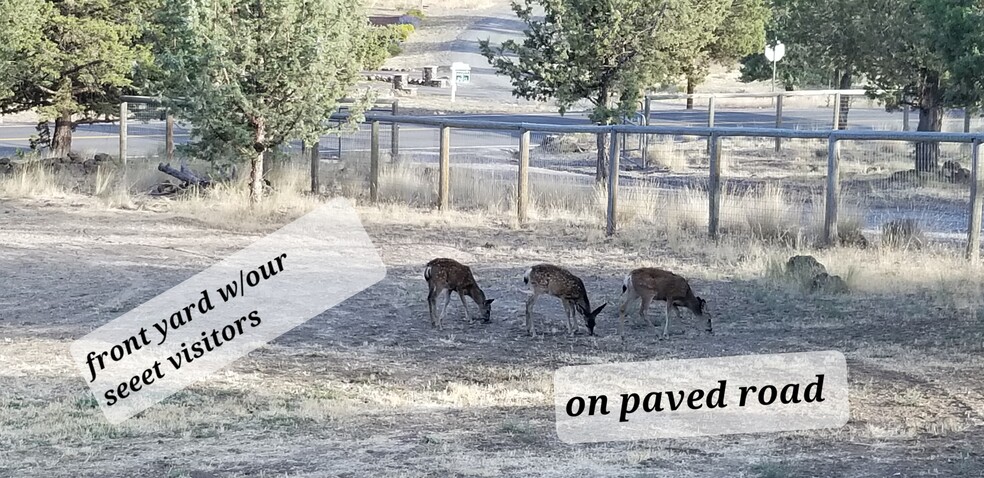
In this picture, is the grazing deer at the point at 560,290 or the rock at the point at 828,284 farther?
the rock at the point at 828,284

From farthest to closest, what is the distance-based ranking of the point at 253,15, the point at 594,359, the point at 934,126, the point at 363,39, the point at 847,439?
1. the point at 934,126
2. the point at 363,39
3. the point at 253,15
4. the point at 594,359
5. the point at 847,439

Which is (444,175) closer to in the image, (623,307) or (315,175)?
A: (315,175)

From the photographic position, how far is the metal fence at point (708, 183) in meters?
16.2

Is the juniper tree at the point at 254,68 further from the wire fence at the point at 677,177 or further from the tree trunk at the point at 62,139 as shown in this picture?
the tree trunk at the point at 62,139

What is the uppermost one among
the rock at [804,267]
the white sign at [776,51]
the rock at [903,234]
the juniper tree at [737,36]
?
the juniper tree at [737,36]

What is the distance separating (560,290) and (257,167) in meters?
9.13

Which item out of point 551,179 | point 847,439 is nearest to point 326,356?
point 847,439

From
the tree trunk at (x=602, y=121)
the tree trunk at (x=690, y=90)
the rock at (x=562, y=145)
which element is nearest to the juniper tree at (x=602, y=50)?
the tree trunk at (x=602, y=121)

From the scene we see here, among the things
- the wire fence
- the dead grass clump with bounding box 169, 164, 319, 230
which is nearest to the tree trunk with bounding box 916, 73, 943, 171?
the wire fence

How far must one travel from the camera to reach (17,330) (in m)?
11.3

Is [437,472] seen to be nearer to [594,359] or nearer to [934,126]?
[594,359]

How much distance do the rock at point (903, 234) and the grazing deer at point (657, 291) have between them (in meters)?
4.55

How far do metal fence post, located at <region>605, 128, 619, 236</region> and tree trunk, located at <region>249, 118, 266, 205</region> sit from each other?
5.15 meters

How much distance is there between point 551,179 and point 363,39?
489 centimetres
